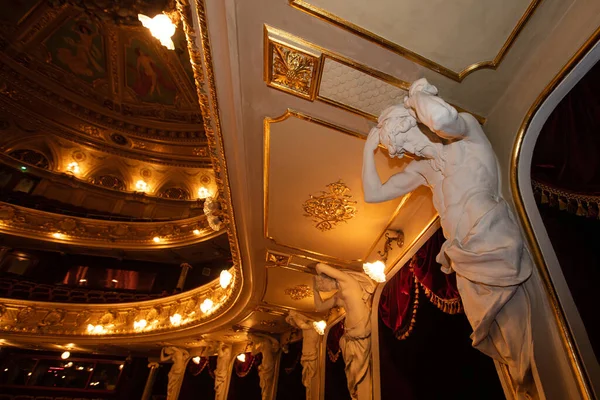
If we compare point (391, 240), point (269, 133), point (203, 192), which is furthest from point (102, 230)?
point (391, 240)

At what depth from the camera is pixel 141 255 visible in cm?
1216

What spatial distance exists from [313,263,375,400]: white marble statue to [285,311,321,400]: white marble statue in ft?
6.99

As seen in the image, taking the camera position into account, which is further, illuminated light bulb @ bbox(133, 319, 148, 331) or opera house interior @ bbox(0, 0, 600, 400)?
illuminated light bulb @ bbox(133, 319, 148, 331)

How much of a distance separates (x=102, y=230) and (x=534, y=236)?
1304cm

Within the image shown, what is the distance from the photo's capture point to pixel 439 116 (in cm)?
170

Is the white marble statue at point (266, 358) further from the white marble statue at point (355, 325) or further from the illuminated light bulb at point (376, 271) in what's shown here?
the illuminated light bulb at point (376, 271)

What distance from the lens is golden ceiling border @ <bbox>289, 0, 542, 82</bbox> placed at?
6.28 feet

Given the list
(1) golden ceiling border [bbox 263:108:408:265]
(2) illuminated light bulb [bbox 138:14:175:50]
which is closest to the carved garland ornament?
(1) golden ceiling border [bbox 263:108:408:265]

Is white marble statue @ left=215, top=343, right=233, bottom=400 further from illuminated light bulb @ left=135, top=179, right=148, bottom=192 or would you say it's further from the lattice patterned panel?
the lattice patterned panel

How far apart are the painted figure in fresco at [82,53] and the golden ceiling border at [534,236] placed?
14227 millimetres

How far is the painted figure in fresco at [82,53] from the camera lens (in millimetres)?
11253

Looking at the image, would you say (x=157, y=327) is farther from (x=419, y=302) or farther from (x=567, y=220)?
(x=567, y=220)

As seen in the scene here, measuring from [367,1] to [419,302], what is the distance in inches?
117

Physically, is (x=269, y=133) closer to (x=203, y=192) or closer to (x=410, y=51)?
(x=410, y=51)
